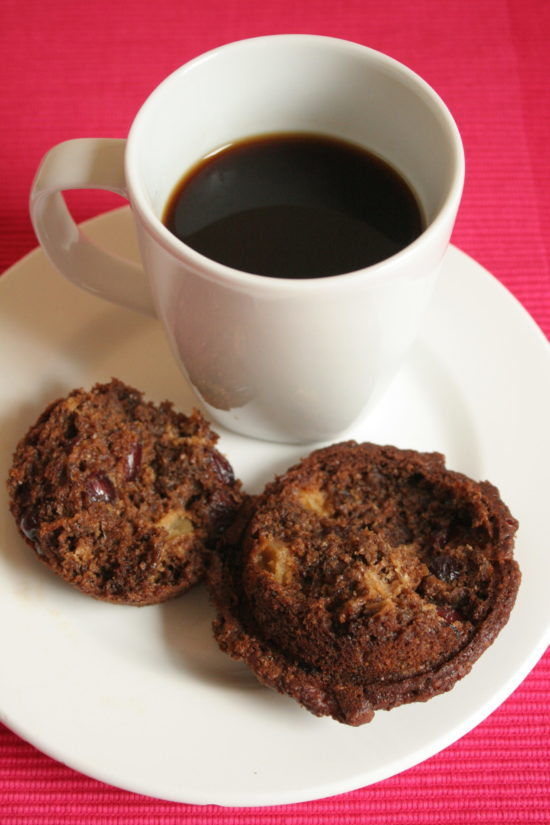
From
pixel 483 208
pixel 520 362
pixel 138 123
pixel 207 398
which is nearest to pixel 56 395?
pixel 207 398

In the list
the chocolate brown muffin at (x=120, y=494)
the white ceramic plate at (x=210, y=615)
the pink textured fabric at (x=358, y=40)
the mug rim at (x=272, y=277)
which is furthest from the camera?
the pink textured fabric at (x=358, y=40)

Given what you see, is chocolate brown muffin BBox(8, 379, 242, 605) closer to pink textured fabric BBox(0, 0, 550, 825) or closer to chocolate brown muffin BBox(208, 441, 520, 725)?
chocolate brown muffin BBox(208, 441, 520, 725)

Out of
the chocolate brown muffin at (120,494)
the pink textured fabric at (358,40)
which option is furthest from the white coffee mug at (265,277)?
the pink textured fabric at (358,40)

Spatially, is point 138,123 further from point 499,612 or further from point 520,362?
point 499,612

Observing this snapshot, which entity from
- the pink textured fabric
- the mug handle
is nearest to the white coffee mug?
the mug handle

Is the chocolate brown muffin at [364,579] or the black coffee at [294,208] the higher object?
the black coffee at [294,208]

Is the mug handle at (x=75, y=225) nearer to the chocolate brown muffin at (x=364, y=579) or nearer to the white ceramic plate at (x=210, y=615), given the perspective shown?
the white ceramic plate at (x=210, y=615)

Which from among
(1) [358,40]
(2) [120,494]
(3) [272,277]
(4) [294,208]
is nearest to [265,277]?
(3) [272,277]
